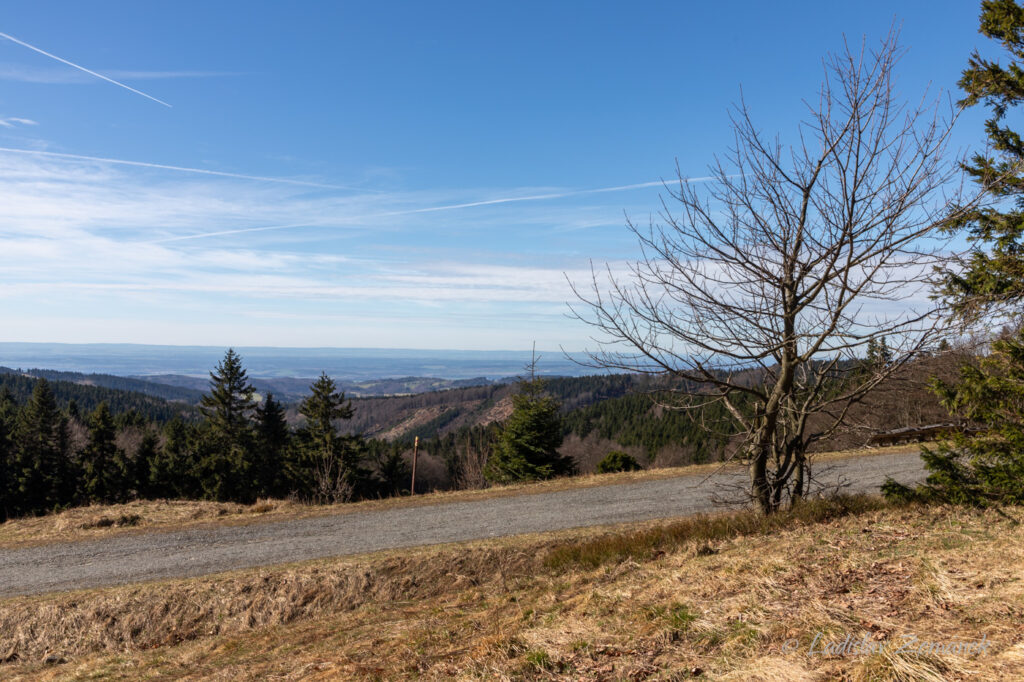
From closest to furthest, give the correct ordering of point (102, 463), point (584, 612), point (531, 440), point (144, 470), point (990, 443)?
point (584, 612) < point (990, 443) < point (531, 440) < point (102, 463) < point (144, 470)

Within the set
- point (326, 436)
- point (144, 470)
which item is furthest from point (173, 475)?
point (326, 436)

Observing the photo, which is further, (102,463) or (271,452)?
(271,452)

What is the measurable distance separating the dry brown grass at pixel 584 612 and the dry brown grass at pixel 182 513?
4.50 meters

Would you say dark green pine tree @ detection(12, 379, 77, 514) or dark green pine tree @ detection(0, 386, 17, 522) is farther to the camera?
dark green pine tree @ detection(12, 379, 77, 514)

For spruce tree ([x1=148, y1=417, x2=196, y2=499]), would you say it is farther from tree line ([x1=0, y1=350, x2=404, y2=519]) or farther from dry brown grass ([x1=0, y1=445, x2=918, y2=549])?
dry brown grass ([x1=0, y1=445, x2=918, y2=549])

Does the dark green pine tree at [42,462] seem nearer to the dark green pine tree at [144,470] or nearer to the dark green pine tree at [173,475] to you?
the dark green pine tree at [144,470]

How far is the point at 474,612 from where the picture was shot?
6449mm

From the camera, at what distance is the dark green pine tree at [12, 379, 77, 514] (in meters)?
40.7

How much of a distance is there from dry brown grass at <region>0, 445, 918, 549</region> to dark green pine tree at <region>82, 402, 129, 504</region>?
3165 cm

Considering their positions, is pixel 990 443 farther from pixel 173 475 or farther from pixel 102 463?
pixel 102 463

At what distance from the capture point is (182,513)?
556 inches

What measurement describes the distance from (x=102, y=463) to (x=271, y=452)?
36.5 ft

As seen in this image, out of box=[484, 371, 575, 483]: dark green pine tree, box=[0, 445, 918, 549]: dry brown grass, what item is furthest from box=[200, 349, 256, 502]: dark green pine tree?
box=[0, 445, 918, 549]: dry brown grass

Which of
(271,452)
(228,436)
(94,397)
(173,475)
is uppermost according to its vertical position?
(228,436)
